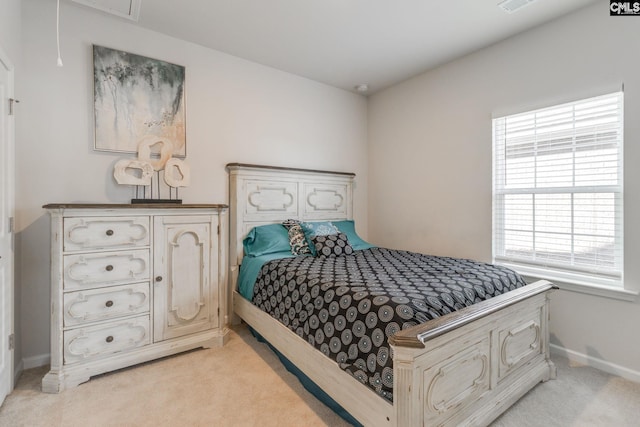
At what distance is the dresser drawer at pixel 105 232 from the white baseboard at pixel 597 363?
3.37m

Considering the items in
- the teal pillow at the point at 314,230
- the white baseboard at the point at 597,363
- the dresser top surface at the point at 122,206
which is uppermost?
the dresser top surface at the point at 122,206

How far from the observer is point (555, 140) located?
2.49m

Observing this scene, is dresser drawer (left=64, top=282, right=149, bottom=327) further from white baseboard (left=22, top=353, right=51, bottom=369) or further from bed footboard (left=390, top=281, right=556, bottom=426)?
bed footboard (left=390, top=281, right=556, bottom=426)

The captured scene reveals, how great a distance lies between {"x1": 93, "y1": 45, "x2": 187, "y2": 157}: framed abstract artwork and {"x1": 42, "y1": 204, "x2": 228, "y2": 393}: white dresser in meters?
0.75

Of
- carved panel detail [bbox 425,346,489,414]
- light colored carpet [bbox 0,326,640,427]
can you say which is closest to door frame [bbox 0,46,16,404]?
light colored carpet [bbox 0,326,640,427]

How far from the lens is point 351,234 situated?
3.50m

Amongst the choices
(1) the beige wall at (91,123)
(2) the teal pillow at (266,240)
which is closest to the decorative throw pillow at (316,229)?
(2) the teal pillow at (266,240)

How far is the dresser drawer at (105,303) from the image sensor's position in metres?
1.94

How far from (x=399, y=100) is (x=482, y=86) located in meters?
1.01

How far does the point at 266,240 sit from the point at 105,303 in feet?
4.44

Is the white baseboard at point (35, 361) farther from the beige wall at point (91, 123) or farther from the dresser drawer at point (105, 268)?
the dresser drawer at point (105, 268)

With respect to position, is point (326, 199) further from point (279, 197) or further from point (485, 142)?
point (485, 142)

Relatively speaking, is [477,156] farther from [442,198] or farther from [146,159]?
[146,159]

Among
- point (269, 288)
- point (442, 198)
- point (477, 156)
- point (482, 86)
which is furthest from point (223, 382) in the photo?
point (482, 86)
